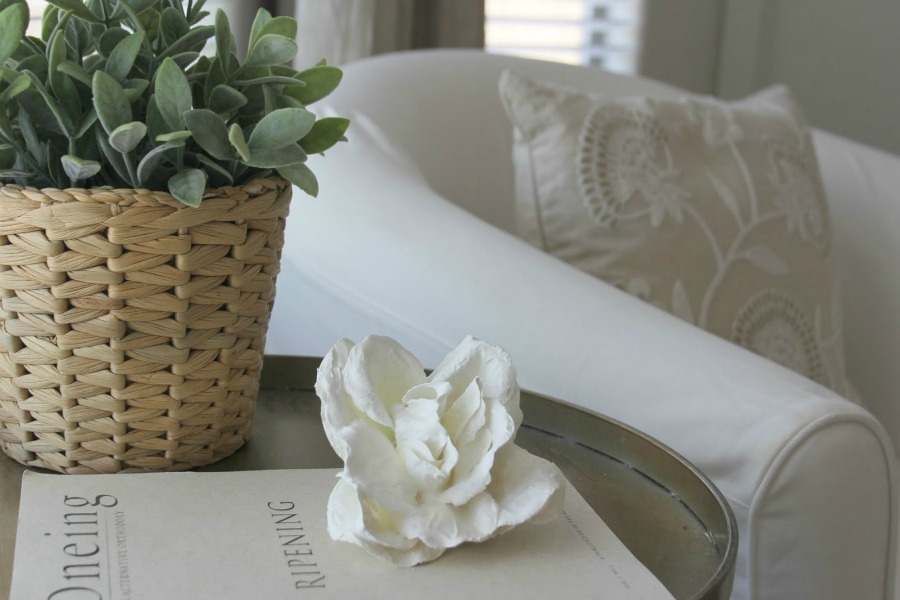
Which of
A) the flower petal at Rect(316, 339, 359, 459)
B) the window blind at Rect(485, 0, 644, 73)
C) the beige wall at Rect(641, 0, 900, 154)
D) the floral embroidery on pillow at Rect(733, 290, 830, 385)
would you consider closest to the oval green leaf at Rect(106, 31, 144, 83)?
the flower petal at Rect(316, 339, 359, 459)

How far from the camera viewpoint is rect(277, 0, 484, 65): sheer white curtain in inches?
48.1

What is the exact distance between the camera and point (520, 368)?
0.71 metres

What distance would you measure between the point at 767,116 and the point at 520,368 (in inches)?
22.2

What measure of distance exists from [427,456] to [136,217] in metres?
0.18

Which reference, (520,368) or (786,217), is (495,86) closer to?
(786,217)

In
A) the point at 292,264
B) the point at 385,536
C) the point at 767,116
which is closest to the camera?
the point at 385,536

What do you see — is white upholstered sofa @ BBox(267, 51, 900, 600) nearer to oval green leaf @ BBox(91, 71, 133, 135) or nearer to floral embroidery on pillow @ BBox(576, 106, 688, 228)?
floral embroidery on pillow @ BBox(576, 106, 688, 228)

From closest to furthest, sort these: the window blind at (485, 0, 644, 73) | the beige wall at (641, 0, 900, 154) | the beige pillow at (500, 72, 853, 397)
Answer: the beige pillow at (500, 72, 853, 397) < the window blind at (485, 0, 644, 73) < the beige wall at (641, 0, 900, 154)

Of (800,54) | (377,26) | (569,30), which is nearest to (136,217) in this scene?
(377,26)

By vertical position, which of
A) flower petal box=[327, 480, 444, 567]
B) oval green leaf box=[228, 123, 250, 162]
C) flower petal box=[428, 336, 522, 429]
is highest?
oval green leaf box=[228, 123, 250, 162]

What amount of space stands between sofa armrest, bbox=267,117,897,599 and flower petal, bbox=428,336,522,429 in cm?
19

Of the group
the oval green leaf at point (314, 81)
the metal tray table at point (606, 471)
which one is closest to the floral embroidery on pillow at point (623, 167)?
the metal tray table at point (606, 471)

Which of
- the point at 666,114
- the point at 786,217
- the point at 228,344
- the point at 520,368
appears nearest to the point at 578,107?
the point at 666,114

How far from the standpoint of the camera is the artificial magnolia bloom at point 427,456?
442 millimetres
